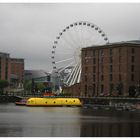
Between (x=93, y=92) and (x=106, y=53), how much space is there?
13481 millimetres

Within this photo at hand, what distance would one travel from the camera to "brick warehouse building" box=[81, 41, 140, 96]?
168750 mm

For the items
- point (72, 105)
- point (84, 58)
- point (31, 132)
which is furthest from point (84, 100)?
point (31, 132)

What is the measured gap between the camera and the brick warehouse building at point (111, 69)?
168750 mm

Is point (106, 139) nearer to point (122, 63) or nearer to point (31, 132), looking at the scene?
point (31, 132)

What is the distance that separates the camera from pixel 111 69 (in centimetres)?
17550

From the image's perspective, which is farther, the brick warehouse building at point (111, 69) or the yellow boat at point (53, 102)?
the brick warehouse building at point (111, 69)

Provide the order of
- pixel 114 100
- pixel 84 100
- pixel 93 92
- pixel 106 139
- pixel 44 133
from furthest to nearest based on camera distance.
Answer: pixel 93 92 → pixel 84 100 → pixel 114 100 → pixel 44 133 → pixel 106 139

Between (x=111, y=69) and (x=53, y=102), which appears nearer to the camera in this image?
(x=53, y=102)

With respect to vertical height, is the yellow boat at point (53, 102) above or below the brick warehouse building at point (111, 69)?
below

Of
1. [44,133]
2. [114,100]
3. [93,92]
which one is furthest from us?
[93,92]

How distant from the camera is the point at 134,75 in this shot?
169625 mm

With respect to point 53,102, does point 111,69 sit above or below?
above

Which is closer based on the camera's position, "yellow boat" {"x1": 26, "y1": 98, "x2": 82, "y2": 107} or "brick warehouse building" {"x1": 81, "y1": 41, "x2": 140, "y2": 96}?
"yellow boat" {"x1": 26, "y1": 98, "x2": 82, "y2": 107}

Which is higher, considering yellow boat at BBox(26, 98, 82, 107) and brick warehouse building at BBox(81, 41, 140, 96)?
brick warehouse building at BBox(81, 41, 140, 96)
